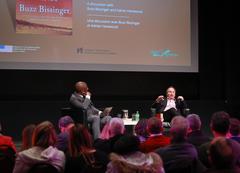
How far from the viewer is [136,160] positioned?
2.21m

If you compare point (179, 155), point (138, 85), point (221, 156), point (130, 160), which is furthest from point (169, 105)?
point (221, 156)

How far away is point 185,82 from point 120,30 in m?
1.80

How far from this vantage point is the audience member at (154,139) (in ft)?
9.78

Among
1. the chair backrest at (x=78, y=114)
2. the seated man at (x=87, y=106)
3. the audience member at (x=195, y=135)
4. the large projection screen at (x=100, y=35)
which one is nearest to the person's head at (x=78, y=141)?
the audience member at (x=195, y=135)

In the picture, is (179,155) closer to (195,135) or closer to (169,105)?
(195,135)

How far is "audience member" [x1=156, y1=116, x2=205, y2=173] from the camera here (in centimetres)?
254

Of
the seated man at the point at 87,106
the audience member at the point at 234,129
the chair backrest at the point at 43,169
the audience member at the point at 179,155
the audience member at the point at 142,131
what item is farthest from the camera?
the seated man at the point at 87,106

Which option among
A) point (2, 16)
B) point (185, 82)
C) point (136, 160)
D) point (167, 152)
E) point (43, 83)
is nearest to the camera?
point (136, 160)

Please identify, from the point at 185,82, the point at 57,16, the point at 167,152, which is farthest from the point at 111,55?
the point at 167,152

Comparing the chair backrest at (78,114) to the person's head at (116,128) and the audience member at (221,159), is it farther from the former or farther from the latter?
the audience member at (221,159)

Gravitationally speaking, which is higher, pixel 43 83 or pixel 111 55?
pixel 111 55

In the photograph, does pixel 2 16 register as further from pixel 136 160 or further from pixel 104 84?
pixel 136 160

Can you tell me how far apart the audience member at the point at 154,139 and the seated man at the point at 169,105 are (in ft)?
9.96

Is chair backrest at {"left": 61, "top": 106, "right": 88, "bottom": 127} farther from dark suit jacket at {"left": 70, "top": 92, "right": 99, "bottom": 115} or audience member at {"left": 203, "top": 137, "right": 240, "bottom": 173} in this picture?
audience member at {"left": 203, "top": 137, "right": 240, "bottom": 173}
